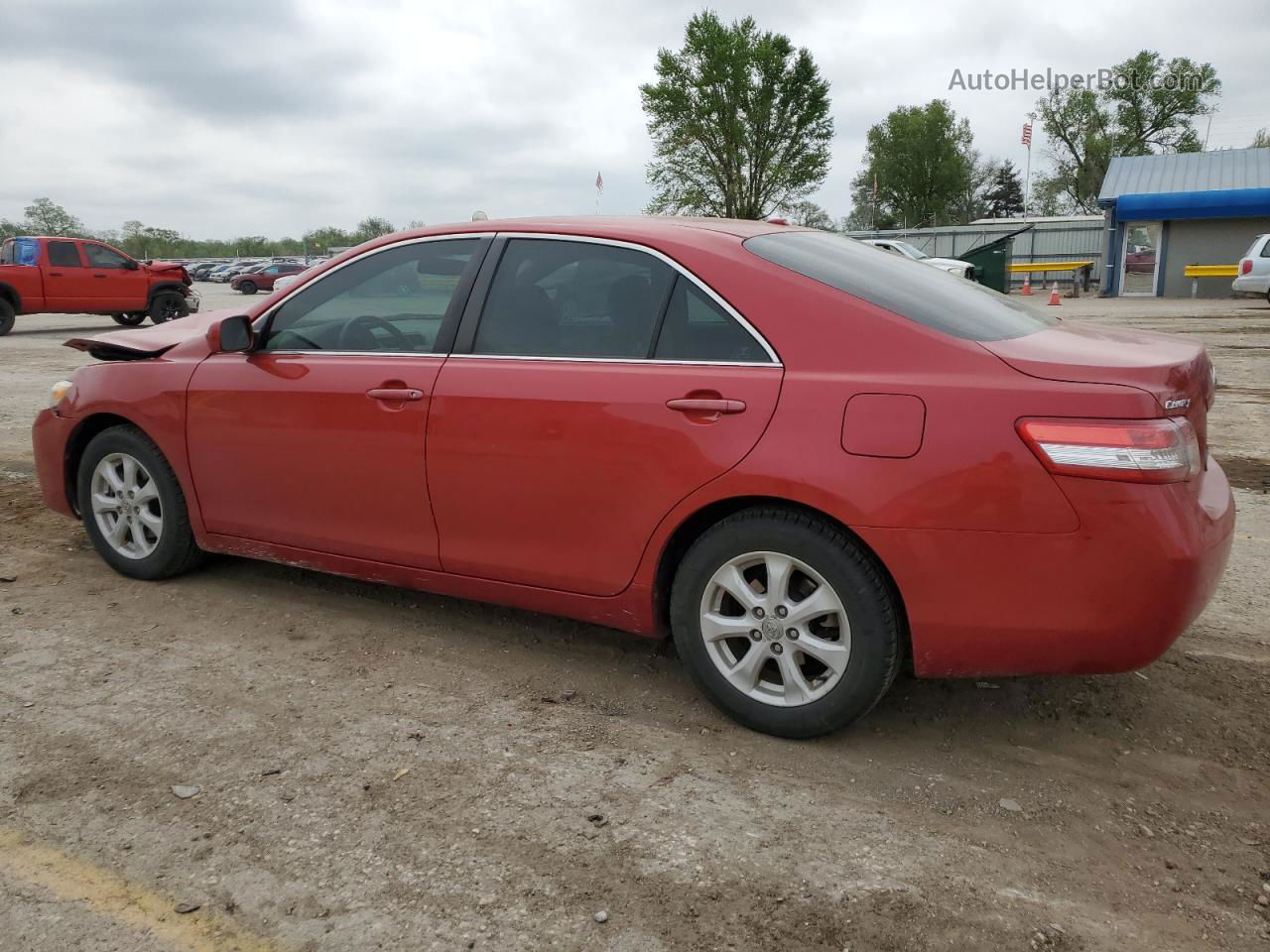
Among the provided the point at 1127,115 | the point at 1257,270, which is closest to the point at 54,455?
the point at 1257,270

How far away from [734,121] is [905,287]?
5126 cm

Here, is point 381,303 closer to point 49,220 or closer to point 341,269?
point 341,269

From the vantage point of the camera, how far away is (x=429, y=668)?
12.2ft

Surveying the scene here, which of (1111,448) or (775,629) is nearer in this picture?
(1111,448)

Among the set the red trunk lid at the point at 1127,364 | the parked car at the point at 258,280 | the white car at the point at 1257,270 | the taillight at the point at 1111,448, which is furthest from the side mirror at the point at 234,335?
the parked car at the point at 258,280

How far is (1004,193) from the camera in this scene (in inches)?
3851

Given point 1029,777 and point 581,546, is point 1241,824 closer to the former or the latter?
point 1029,777

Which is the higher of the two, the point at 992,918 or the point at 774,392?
the point at 774,392

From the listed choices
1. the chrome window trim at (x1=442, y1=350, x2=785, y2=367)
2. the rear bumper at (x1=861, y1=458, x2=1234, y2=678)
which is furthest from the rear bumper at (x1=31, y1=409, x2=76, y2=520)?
the rear bumper at (x1=861, y1=458, x2=1234, y2=678)

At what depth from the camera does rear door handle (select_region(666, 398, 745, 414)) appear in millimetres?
3070

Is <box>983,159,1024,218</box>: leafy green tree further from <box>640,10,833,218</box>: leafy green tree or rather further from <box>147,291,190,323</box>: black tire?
<box>147,291,190,323</box>: black tire

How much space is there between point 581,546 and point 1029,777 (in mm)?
1527

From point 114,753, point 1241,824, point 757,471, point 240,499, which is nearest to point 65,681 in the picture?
point 114,753

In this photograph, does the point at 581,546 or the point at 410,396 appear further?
the point at 410,396
